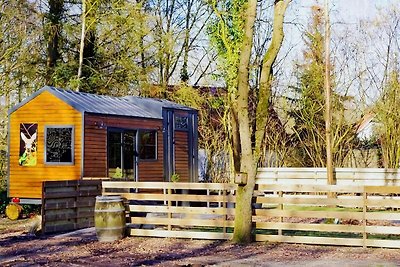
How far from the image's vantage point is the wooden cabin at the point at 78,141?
1781cm

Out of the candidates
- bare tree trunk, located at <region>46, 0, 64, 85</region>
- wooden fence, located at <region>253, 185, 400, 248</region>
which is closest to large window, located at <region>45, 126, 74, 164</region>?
wooden fence, located at <region>253, 185, 400, 248</region>

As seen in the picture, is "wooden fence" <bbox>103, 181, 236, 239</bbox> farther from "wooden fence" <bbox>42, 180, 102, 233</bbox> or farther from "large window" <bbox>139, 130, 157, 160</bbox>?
"large window" <bbox>139, 130, 157, 160</bbox>

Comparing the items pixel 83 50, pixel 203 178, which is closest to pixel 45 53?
pixel 83 50

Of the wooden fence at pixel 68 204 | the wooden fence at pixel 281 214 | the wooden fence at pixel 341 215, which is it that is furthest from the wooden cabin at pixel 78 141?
the wooden fence at pixel 341 215

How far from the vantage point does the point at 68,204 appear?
14172mm

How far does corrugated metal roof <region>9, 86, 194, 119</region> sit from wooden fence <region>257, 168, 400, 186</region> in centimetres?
409

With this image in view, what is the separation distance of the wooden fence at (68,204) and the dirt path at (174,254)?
85 centimetres

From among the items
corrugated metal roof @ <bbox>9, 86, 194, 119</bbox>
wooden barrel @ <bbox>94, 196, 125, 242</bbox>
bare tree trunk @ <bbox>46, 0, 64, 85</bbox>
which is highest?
bare tree trunk @ <bbox>46, 0, 64, 85</bbox>

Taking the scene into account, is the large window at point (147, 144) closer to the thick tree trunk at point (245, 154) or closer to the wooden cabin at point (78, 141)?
the wooden cabin at point (78, 141)

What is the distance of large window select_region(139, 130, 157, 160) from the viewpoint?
20000 millimetres

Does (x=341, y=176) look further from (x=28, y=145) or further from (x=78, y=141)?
(x=28, y=145)

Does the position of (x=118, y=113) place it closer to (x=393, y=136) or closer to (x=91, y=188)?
(x=91, y=188)

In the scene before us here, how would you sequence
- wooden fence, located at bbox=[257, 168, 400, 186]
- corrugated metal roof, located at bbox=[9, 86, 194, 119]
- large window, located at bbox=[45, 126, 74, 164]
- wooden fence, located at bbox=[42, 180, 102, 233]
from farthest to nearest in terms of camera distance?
1. wooden fence, located at bbox=[257, 168, 400, 186]
2. corrugated metal roof, located at bbox=[9, 86, 194, 119]
3. large window, located at bbox=[45, 126, 74, 164]
4. wooden fence, located at bbox=[42, 180, 102, 233]

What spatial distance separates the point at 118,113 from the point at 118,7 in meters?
8.26
